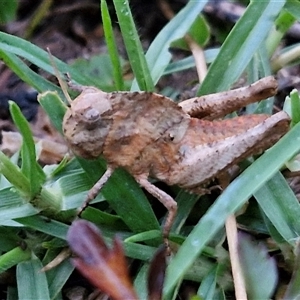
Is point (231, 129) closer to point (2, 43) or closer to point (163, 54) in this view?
point (163, 54)

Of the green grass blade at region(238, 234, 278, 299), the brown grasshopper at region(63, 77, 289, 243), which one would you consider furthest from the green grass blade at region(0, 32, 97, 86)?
the green grass blade at region(238, 234, 278, 299)

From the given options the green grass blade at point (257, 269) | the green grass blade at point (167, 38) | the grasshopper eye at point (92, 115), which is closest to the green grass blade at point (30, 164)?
the grasshopper eye at point (92, 115)

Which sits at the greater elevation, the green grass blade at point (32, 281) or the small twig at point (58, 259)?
the small twig at point (58, 259)

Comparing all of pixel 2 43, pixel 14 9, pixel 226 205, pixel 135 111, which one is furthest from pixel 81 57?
pixel 226 205

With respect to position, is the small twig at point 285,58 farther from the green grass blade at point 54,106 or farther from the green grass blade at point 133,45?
the green grass blade at point 54,106

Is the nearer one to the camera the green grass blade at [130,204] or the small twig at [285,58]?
the green grass blade at [130,204]

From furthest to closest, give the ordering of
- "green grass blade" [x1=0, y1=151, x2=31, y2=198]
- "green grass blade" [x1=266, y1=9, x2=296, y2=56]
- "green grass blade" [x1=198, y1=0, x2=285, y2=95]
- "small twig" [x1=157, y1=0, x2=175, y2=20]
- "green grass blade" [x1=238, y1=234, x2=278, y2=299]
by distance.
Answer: "small twig" [x1=157, y1=0, x2=175, y2=20]
"green grass blade" [x1=266, y1=9, x2=296, y2=56]
"green grass blade" [x1=198, y1=0, x2=285, y2=95]
"green grass blade" [x1=0, y1=151, x2=31, y2=198]
"green grass blade" [x1=238, y1=234, x2=278, y2=299]

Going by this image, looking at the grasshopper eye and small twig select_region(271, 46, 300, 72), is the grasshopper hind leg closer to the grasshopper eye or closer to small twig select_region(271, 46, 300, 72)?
the grasshopper eye

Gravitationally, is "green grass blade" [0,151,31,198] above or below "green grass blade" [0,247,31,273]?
above
